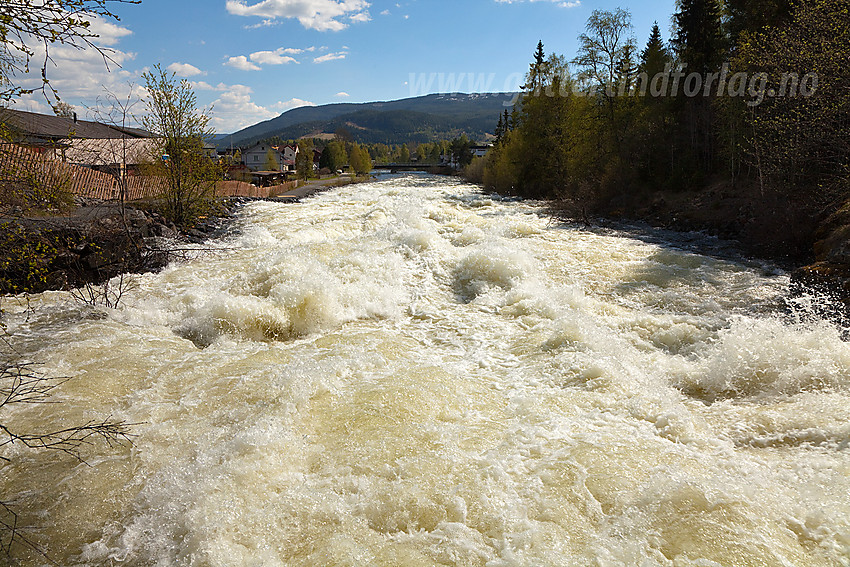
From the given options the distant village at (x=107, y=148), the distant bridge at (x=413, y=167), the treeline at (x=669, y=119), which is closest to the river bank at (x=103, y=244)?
the distant village at (x=107, y=148)

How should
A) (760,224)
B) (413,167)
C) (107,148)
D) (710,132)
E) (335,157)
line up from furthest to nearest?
(413,167)
(335,157)
(710,132)
(760,224)
(107,148)

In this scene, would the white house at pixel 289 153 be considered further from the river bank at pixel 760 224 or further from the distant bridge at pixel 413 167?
the river bank at pixel 760 224

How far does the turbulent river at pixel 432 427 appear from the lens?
3.63 metres

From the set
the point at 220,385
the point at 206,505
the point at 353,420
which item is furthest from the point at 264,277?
the point at 206,505

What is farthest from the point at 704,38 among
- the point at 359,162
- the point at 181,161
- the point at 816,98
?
the point at 359,162

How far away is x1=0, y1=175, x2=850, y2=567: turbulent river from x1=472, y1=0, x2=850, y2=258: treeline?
38.1ft

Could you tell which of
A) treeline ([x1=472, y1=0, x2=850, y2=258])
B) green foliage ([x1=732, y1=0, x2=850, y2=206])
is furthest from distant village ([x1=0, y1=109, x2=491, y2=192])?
treeline ([x1=472, y1=0, x2=850, y2=258])

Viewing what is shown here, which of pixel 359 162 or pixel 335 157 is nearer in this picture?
pixel 359 162

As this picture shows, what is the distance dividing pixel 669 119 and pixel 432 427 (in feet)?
101

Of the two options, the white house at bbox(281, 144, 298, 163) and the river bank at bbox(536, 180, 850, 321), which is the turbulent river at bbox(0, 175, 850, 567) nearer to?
the river bank at bbox(536, 180, 850, 321)

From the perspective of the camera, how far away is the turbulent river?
363 cm

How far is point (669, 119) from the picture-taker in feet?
95.0

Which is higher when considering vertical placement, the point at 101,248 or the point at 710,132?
the point at 710,132

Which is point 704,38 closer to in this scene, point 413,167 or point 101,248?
point 101,248
